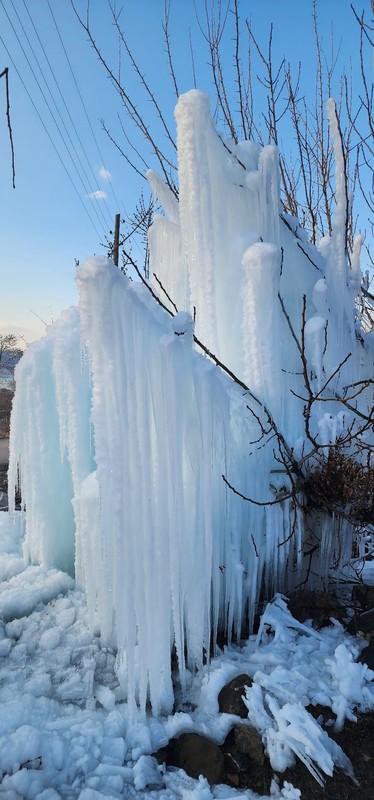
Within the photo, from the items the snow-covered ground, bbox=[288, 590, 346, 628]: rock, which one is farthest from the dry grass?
the snow-covered ground

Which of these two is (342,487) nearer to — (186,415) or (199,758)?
(186,415)

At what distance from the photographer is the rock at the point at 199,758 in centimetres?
205

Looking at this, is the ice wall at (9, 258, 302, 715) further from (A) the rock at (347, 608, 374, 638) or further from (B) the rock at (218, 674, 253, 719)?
(A) the rock at (347, 608, 374, 638)

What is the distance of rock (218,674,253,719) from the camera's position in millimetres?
2314

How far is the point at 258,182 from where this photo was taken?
3.04 m

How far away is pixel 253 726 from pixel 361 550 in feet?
6.08

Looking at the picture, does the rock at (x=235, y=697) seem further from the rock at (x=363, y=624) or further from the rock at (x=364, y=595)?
the rock at (x=364, y=595)

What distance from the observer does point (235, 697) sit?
2.35 m

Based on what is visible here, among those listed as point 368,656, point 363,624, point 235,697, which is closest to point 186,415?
point 235,697

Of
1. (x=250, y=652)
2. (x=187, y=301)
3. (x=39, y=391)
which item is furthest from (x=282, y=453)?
(x=39, y=391)

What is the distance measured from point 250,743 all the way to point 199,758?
26 cm

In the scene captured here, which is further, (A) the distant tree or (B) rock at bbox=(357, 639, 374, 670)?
(A) the distant tree

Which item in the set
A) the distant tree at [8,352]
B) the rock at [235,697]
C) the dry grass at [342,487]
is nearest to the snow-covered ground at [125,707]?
the rock at [235,697]

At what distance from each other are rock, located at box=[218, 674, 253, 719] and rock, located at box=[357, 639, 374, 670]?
72cm
